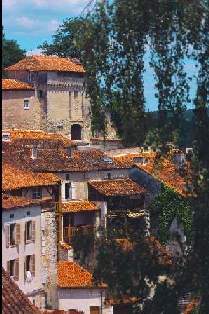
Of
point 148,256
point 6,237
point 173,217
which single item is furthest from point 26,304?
point 173,217

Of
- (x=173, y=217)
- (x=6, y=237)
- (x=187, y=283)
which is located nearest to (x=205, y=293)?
(x=187, y=283)

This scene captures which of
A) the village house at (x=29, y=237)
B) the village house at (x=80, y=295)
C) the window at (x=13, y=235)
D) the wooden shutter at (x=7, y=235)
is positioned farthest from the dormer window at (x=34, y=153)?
the wooden shutter at (x=7, y=235)

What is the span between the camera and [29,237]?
34.9m

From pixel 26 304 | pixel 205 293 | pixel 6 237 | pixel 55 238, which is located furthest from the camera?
pixel 55 238

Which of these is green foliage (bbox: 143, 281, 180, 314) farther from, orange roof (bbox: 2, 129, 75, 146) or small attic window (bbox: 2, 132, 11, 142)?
orange roof (bbox: 2, 129, 75, 146)

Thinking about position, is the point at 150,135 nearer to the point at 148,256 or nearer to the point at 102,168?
the point at 148,256

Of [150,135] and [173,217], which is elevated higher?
[150,135]

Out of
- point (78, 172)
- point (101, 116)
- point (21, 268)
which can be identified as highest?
point (101, 116)

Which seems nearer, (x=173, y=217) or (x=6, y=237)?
(x=6, y=237)

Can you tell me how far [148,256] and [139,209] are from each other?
30.4 m

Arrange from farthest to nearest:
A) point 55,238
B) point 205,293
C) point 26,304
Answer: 1. point 55,238
2. point 26,304
3. point 205,293

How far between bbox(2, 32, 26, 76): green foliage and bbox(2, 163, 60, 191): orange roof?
3605 cm

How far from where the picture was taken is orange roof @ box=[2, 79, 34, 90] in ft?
181

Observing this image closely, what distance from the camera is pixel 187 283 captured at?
45.4ft
